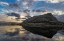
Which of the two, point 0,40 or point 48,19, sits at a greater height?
point 48,19

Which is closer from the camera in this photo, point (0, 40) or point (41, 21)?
point (0, 40)

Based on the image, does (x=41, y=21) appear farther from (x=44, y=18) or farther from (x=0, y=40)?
(x=0, y=40)

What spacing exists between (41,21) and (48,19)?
9910 millimetres

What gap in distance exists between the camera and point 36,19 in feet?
647

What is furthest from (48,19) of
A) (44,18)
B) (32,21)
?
(32,21)

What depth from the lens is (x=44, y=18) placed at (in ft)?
640

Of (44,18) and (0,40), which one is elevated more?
(44,18)

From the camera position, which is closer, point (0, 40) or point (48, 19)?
point (0, 40)

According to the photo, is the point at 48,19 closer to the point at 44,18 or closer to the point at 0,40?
the point at 44,18

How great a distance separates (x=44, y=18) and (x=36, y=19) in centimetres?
1051

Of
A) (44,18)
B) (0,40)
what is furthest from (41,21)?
(0,40)

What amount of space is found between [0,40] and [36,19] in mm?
166880

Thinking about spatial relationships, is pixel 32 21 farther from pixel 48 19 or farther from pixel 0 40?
pixel 0 40

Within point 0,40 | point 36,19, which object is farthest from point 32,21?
point 0,40
